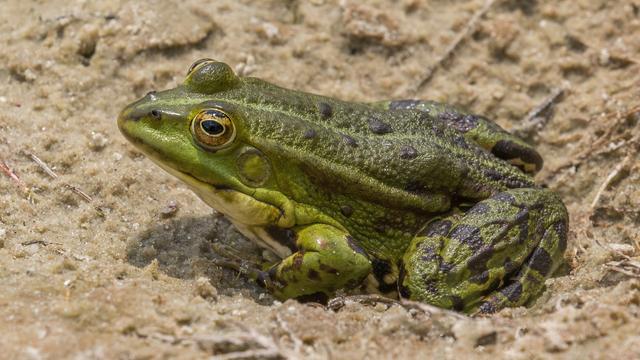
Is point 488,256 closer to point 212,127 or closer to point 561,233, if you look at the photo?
point 561,233

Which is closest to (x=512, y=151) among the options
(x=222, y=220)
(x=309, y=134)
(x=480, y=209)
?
(x=480, y=209)

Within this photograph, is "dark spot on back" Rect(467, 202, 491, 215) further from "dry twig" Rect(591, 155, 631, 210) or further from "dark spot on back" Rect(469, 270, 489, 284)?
"dry twig" Rect(591, 155, 631, 210)

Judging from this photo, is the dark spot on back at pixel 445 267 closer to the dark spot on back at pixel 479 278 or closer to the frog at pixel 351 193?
the frog at pixel 351 193

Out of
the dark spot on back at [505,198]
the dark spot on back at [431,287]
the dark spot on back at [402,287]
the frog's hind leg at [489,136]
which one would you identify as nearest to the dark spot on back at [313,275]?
the dark spot on back at [402,287]

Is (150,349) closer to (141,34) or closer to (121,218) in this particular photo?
(121,218)

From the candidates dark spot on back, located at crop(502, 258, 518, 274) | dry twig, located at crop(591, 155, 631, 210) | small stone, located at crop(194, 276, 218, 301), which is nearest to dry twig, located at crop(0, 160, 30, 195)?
small stone, located at crop(194, 276, 218, 301)

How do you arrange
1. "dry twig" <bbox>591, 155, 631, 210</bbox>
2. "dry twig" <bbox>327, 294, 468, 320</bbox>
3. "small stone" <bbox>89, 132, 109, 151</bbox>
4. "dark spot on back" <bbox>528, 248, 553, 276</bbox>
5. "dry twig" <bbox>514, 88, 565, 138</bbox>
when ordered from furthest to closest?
1. "dry twig" <bbox>514, 88, 565, 138</bbox>
2. "dry twig" <bbox>591, 155, 631, 210</bbox>
3. "small stone" <bbox>89, 132, 109, 151</bbox>
4. "dark spot on back" <bbox>528, 248, 553, 276</bbox>
5. "dry twig" <bbox>327, 294, 468, 320</bbox>
